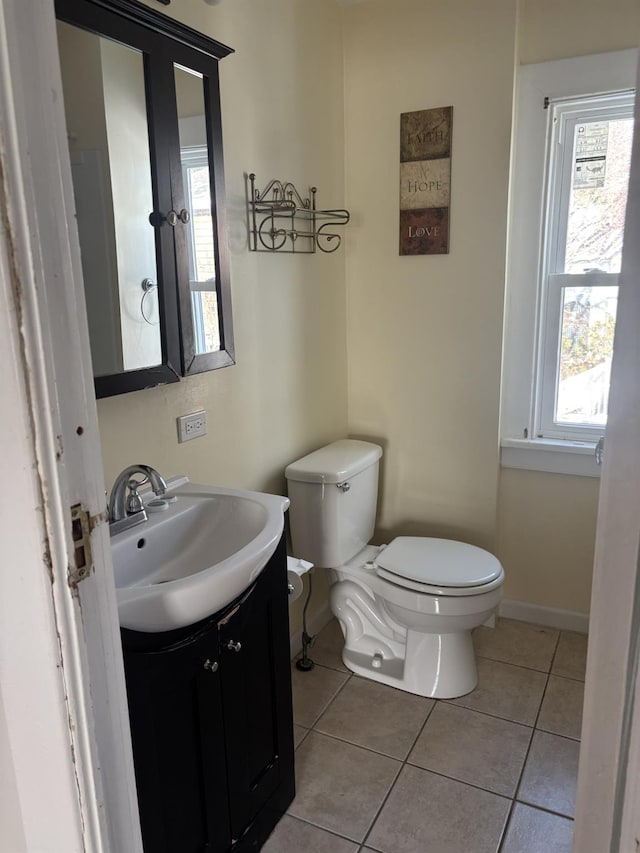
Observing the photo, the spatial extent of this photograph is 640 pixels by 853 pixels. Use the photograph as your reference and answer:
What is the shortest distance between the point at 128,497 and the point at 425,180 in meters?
1.67

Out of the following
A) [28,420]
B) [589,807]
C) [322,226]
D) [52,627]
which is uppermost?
[322,226]

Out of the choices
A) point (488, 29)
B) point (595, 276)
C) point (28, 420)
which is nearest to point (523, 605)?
point (595, 276)

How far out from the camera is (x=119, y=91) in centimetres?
148

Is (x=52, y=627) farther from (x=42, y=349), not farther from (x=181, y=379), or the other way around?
(x=181, y=379)

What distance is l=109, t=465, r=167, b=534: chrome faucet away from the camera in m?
1.44

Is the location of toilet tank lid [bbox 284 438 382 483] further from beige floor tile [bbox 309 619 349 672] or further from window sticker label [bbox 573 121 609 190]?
window sticker label [bbox 573 121 609 190]

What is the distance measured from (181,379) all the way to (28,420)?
1.05 m

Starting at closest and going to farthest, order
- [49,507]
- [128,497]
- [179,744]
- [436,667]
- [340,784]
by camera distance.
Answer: [49,507] < [179,744] < [128,497] < [340,784] < [436,667]

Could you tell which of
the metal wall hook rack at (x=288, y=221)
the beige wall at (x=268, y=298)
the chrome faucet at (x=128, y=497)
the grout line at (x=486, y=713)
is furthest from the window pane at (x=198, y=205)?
the grout line at (x=486, y=713)

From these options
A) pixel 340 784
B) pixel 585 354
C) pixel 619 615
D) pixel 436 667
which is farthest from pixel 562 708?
pixel 619 615

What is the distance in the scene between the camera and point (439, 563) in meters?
2.20

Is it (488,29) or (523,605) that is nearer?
(488,29)

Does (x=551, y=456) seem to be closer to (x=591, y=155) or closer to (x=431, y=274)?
(x=431, y=274)

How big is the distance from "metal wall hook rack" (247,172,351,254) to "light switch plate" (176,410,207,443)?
1.86 ft
